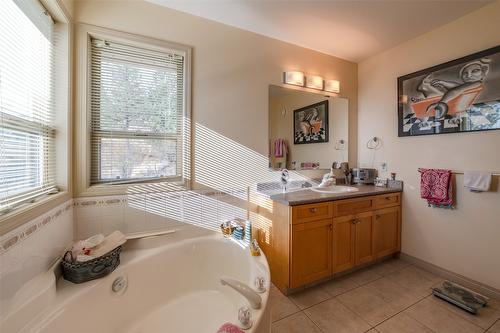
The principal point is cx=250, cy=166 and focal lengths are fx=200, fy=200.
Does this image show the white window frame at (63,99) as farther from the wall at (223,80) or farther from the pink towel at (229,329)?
the pink towel at (229,329)

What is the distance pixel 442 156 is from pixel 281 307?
2.15m

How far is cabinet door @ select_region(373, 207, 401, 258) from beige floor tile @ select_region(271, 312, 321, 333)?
1.18m

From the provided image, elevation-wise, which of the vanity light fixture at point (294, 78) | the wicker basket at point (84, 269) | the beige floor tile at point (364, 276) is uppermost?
the vanity light fixture at point (294, 78)

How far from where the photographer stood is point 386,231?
227cm

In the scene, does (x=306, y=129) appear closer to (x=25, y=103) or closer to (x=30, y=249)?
(x=25, y=103)

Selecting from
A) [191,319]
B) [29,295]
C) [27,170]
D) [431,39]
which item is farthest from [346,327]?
[431,39]

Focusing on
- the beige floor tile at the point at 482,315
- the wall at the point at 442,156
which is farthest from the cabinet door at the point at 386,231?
the beige floor tile at the point at 482,315

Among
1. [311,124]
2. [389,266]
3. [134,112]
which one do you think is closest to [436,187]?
[389,266]

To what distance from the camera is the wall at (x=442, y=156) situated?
1.75 m

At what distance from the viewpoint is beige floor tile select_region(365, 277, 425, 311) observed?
1.68m

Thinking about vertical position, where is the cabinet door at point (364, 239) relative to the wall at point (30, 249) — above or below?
below

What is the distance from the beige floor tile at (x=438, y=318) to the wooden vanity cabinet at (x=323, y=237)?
1.74 feet

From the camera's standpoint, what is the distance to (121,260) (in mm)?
1448

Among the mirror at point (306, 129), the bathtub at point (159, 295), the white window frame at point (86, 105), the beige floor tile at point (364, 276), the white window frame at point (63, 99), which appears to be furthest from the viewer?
the mirror at point (306, 129)
